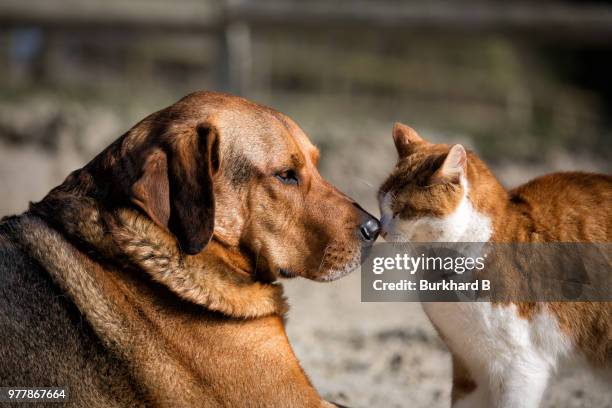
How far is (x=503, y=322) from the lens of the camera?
3.42 metres

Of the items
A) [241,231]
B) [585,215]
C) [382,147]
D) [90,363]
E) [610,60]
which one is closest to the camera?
[90,363]

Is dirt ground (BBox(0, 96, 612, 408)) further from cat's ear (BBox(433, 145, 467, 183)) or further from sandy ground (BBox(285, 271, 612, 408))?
cat's ear (BBox(433, 145, 467, 183))

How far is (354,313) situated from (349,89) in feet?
18.9

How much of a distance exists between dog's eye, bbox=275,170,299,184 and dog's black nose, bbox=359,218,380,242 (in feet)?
1.07

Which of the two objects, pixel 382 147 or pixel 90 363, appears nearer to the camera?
pixel 90 363

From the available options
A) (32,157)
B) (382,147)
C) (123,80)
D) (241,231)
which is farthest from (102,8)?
(241,231)

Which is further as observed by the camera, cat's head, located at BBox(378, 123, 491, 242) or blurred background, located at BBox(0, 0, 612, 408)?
blurred background, located at BBox(0, 0, 612, 408)

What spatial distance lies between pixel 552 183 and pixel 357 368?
1670 millimetres

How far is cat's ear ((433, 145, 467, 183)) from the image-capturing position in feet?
11.5

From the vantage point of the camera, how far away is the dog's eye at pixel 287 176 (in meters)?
3.37

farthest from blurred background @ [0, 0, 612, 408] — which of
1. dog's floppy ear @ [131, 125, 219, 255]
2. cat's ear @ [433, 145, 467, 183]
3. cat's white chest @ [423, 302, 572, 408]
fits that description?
dog's floppy ear @ [131, 125, 219, 255]

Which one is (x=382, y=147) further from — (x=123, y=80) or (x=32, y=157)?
(x=123, y=80)

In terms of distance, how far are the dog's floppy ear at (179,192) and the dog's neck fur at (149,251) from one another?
0.07 metres

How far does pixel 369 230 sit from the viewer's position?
3.43m
